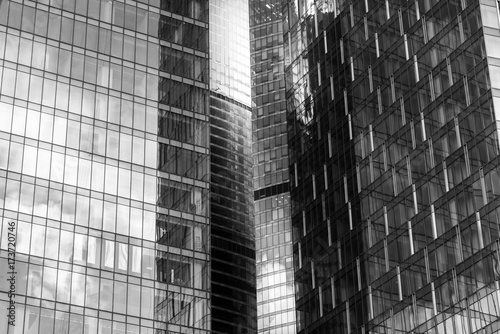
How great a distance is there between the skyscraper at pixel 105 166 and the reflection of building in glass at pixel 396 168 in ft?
40.2

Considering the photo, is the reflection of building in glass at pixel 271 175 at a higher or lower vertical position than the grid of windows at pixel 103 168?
higher

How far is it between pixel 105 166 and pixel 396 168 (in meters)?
23.6

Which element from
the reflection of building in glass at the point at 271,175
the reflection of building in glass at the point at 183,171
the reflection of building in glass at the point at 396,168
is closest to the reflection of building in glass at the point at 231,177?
the reflection of building in glass at the point at 271,175

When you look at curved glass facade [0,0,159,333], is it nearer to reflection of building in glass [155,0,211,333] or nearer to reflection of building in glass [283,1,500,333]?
reflection of building in glass [155,0,211,333]

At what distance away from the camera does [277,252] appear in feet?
538

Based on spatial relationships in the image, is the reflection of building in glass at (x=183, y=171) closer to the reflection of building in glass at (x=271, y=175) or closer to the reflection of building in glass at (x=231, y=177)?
the reflection of building in glass at (x=231, y=177)

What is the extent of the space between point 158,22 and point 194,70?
534 centimetres

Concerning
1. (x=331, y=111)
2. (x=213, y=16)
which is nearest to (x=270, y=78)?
(x=213, y=16)

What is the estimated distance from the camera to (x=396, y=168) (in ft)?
299

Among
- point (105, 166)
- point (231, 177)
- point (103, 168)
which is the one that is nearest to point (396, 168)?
point (105, 166)

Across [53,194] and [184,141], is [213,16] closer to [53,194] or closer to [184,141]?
[184,141]

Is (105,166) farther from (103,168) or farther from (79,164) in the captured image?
(79,164)

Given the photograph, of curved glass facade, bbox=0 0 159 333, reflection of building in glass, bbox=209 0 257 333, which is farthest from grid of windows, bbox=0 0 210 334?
reflection of building in glass, bbox=209 0 257 333

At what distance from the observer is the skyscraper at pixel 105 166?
273 ft
